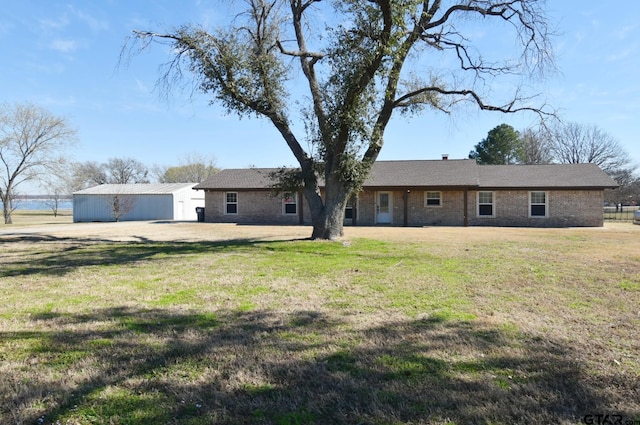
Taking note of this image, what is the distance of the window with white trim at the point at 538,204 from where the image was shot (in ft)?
74.3

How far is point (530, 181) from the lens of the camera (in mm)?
23094

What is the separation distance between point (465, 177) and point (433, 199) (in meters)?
2.16

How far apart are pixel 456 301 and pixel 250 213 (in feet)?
73.1

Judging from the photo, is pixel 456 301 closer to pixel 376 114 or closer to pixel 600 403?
pixel 600 403

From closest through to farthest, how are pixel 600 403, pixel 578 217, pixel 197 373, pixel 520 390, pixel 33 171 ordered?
1. pixel 600 403
2. pixel 520 390
3. pixel 197 373
4. pixel 578 217
5. pixel 33 171

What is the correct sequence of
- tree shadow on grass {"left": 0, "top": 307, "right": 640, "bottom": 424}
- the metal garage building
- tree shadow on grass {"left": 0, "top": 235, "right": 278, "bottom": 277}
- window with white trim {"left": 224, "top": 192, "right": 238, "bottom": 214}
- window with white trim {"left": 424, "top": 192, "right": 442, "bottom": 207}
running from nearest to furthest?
tree shadow on grass {"left": 0, "top": 307, "right": 640, "bottom": 424}, tree shadow on grass {"left": 0, "top": 235, "right": 278, "bottom": 277}, window with white trim {"left": 424, "top": 192, "right": 442, "bottom": 207}, window with white trim {"left": 224, "top": 192, "right": 238, "bottom": 214}, the metal garage building

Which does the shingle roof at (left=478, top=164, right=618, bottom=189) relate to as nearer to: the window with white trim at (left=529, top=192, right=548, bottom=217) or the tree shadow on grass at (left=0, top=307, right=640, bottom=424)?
the window with white trim at (left=529, top=192, right=548, bottom=217)

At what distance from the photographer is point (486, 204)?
23.4 metres

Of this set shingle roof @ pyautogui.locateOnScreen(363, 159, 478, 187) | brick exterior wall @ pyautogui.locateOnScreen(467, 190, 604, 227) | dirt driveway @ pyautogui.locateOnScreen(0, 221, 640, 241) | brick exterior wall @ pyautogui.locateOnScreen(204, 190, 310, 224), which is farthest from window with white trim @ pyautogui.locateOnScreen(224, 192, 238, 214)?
brick exterior wall @ pyautogui.locateOnScreen(467, 190, 604, 227)

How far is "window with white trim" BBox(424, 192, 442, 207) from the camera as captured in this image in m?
23.8

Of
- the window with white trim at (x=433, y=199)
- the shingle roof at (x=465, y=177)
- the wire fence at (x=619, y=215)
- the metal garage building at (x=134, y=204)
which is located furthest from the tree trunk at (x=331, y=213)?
the wire fence at (x=619, y=215)

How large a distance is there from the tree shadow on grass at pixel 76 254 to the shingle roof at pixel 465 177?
989 cm

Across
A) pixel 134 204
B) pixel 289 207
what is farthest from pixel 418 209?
pixel 134 204

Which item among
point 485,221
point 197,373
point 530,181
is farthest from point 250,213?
point 197,373
